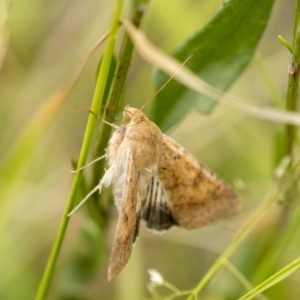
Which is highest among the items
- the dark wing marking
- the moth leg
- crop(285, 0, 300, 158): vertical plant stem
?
crop(285, 0, 300, 158): vertical plant stem

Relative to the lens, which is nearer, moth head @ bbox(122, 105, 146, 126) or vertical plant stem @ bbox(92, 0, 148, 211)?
vertical plant stem @ bbox(92, 0, 148, 211)

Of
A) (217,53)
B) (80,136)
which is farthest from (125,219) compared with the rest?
(80,136)

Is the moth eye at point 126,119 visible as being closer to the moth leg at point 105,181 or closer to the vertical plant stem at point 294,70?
the moth leg at point 105,181

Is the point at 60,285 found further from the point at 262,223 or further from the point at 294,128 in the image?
the point at 294,128

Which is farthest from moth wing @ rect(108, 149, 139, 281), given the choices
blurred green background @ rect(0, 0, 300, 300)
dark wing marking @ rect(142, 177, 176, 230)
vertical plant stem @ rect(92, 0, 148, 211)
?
blurred green background @ rect(0, 0, 300, 300)

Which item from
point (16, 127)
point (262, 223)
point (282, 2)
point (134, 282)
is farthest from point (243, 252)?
point (282, 2)

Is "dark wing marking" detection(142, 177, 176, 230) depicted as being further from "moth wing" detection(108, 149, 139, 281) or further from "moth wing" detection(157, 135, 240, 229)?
"moth wing" detection(108, 149, 139, 281)

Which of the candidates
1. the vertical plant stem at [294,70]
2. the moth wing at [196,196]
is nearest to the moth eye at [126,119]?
the moth wing at [196,196]
